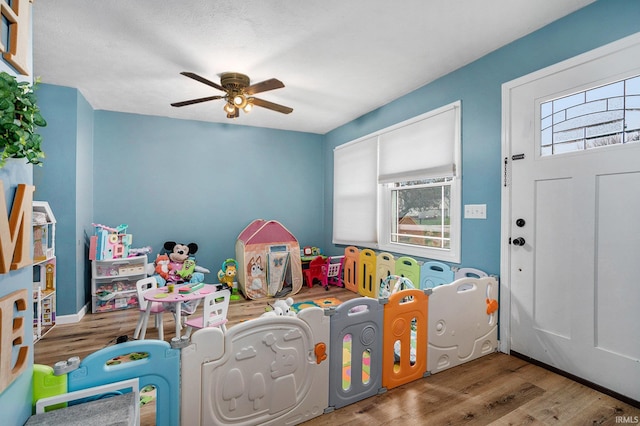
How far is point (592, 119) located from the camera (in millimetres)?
1816

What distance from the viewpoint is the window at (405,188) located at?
8.84 ft

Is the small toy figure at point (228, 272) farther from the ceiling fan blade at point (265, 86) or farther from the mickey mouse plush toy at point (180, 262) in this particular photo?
the ceiling fan blade at point (265, 86)

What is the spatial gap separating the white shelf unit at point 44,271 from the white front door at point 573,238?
375cm

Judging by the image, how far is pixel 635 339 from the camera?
5.31ft

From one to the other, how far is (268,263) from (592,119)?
3.29 m

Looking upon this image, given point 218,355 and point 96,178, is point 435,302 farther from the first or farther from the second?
point 96,178

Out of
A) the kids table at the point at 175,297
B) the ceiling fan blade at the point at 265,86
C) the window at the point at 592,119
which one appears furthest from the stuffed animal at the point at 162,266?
the window at the point at 592,119

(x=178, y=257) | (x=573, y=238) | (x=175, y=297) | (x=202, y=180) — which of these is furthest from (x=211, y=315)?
(x=573, y=238)

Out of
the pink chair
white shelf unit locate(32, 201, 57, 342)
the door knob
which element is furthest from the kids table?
the door knob

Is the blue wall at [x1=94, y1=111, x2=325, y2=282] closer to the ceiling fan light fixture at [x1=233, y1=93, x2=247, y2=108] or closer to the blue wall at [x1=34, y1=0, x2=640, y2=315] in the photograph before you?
the blue wall at [x1=34, y1=0, x2=640, y2=315]

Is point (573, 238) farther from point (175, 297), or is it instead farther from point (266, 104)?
point (175, 297)

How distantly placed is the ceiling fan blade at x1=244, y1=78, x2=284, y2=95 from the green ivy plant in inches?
57.6

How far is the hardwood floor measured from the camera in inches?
58.7

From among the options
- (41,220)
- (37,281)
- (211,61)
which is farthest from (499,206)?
(37,281)
